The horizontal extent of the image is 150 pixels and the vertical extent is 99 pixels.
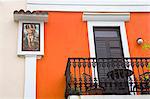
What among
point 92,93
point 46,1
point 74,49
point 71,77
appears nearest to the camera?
point 92,93

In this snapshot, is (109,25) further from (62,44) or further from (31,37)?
(31,37)

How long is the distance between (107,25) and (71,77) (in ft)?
7.34

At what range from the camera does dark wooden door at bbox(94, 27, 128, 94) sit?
9.00 meters

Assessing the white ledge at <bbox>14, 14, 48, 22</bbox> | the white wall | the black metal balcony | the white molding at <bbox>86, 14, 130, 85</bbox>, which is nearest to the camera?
the black metal balcony

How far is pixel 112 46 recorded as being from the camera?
10.2m

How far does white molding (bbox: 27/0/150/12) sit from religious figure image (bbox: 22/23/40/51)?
72cm

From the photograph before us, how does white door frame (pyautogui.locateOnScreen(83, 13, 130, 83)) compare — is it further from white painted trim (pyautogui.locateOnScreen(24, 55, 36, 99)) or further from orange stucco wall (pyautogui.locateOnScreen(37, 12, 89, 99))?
white painted trim (pyautogui.locateOnScreen(24, 55, 36, 99))

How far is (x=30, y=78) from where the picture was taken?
9.33 m

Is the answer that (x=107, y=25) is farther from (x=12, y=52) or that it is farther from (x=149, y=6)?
(x=12, y=52)

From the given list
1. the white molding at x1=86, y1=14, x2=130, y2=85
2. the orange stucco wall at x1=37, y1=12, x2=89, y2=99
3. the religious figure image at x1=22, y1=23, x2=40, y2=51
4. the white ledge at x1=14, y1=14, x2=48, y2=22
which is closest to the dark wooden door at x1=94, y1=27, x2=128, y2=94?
the white molding at x1=86, y1=14, x2=130, y2=85

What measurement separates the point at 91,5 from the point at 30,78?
3.22 meters

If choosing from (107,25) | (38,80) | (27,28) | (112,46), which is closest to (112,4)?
(107,25)

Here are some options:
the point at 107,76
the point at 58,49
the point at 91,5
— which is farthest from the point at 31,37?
the point at 107,76

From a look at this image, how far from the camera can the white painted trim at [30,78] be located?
29.8 ft
